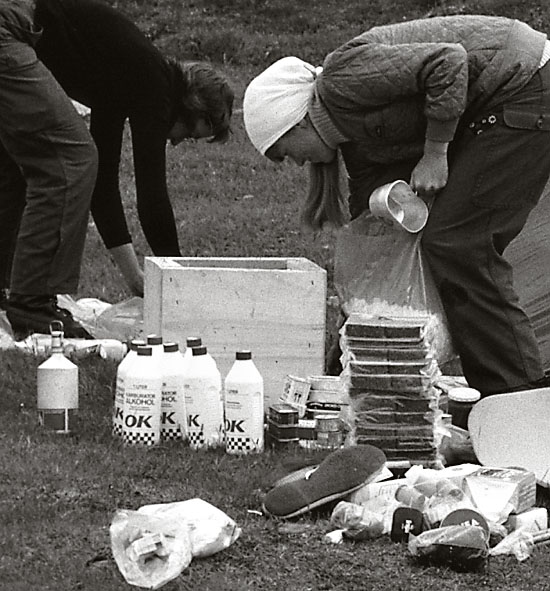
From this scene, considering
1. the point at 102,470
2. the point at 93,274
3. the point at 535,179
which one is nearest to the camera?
the point at 102,470

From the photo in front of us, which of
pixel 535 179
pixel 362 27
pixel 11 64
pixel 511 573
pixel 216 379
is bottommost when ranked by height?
pixel 511 573

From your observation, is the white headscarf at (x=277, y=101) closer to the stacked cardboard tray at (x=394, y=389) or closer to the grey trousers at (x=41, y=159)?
the stacked cardboard tray at (x=394, y=389)

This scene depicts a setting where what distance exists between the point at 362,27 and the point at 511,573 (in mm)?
13531

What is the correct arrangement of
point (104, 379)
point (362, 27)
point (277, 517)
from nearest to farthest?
point (277, 517), point (104, 379), point (362, 27)

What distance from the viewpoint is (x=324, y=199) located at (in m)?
4.80

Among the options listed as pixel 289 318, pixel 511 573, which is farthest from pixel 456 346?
pixel 511 573

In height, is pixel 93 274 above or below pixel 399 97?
below

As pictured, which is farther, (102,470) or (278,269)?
(278,269)

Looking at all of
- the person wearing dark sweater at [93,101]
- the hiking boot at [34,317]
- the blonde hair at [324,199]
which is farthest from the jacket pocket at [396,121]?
the hiking boot at [34,317]

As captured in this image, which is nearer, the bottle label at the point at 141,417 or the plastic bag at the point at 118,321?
the bottle label at the point at 141,417

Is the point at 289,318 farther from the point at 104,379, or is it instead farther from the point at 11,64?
the point at 11,64

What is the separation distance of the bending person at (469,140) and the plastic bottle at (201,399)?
0.82 metres

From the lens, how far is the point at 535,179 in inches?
177

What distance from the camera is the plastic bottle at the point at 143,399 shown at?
408 centimetres
